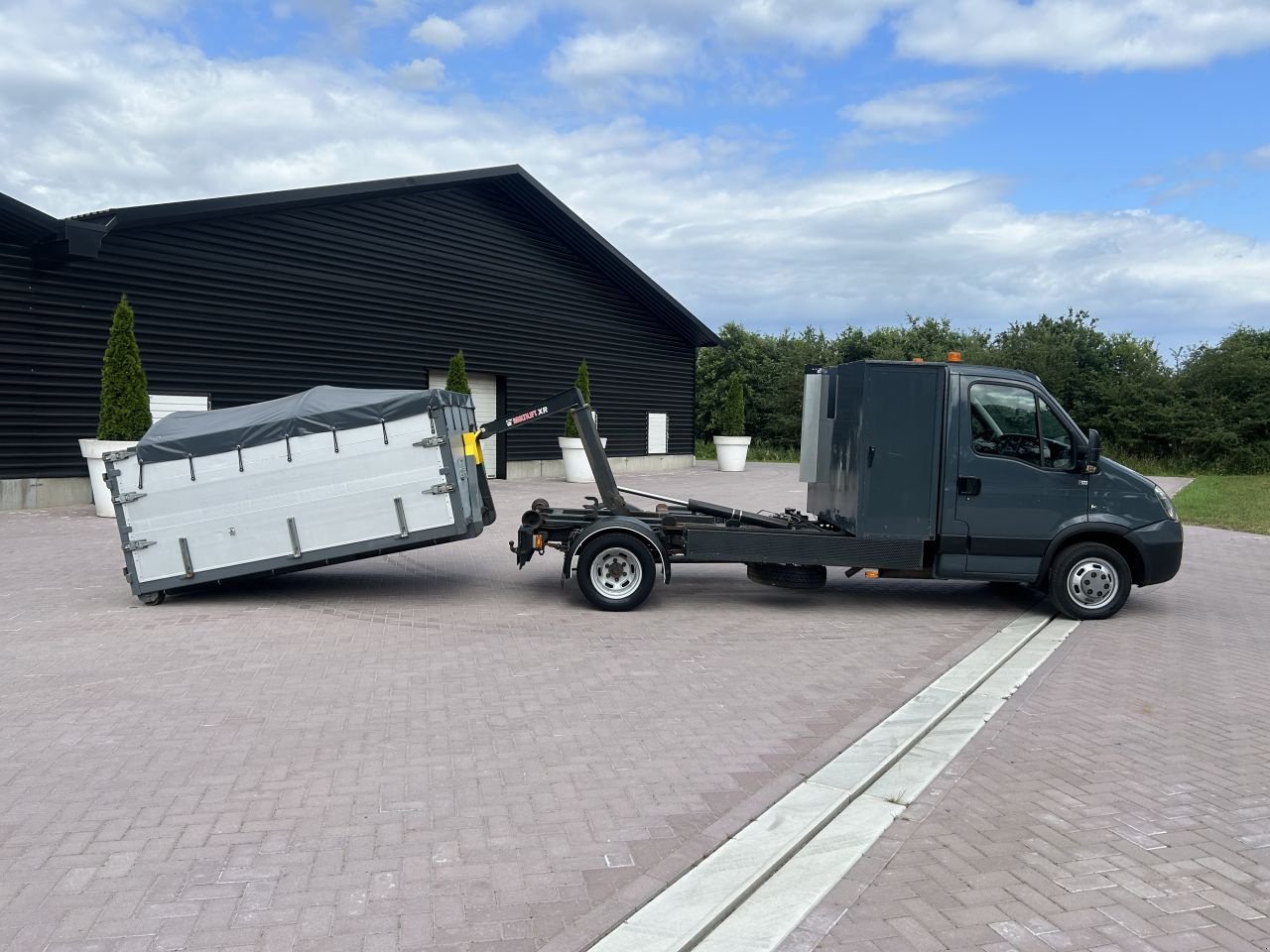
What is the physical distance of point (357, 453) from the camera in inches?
375

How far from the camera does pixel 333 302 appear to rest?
21109 millimetres

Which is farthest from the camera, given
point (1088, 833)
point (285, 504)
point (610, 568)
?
point (610, 568)

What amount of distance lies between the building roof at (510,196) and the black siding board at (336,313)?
294mm

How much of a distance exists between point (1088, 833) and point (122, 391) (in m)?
15.1

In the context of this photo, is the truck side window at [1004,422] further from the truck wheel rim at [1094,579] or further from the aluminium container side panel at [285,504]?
the aluminium container side panel at [285,504]

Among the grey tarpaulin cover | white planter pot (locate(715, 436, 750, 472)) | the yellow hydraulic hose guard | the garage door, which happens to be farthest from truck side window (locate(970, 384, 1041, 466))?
white planter pot (locate(715, 436, 750, 472))

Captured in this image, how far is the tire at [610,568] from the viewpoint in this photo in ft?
31.7

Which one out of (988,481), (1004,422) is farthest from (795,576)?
(1004,422)

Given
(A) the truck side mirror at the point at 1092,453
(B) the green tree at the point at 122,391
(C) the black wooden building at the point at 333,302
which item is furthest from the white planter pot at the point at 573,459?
(A) the truck side mirror at the point at 1092,453

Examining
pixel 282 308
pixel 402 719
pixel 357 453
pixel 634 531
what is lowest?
pixel 402 719

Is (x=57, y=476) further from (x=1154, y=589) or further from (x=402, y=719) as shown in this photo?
(x=1154, y=589)

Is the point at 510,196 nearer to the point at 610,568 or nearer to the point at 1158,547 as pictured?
the point at 610,568

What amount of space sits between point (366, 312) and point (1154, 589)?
16195mm

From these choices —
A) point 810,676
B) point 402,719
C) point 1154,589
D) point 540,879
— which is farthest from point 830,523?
point 540,879
